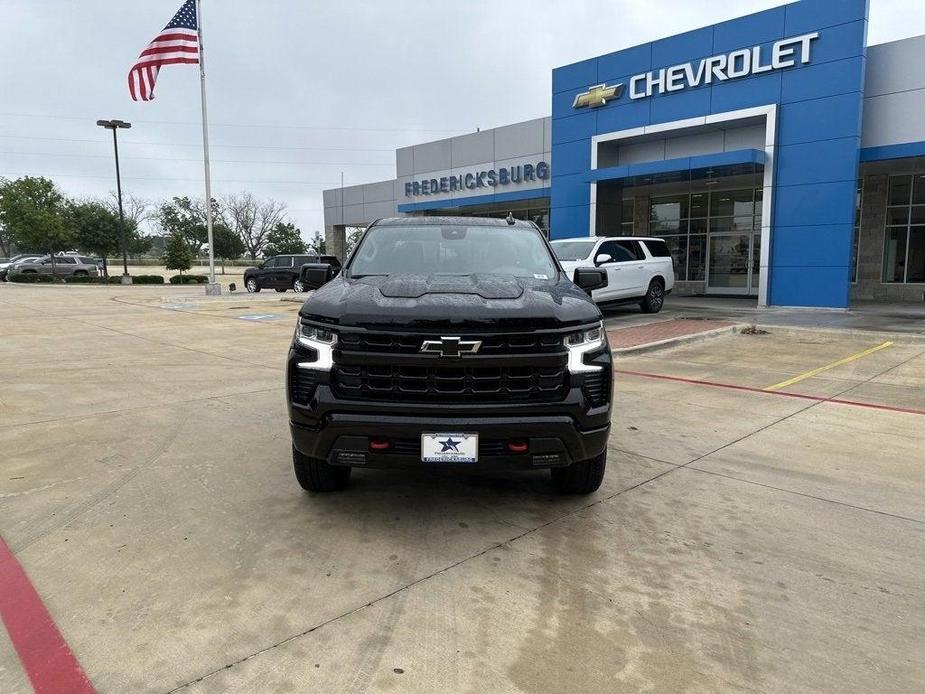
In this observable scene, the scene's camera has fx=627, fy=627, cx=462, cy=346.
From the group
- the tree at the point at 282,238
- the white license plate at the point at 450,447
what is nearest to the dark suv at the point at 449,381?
the white license plate at the point at 450,447

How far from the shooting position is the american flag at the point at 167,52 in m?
21.6

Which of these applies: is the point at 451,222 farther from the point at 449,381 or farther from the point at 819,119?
the point at 819,119

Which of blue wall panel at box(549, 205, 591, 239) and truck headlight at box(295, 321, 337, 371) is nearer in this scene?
truck headlight at box(295, 321, 337, 371)

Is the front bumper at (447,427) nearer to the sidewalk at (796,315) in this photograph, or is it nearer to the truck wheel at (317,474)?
the truck wheel at (317,474)

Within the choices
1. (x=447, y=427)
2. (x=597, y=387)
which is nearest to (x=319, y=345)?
(x=447, y=427)

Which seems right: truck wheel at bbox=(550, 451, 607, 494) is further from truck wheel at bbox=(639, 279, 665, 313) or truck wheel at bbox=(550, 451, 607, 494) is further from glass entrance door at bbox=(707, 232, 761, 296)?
glass entrance door at bbox=(707, 232, 761, 296)

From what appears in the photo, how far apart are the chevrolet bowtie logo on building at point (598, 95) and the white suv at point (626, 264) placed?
6316mm

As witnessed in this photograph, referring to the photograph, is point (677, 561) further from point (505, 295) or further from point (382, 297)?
point (382, 297)

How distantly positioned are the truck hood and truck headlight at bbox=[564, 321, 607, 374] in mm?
78

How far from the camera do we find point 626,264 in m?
14.9

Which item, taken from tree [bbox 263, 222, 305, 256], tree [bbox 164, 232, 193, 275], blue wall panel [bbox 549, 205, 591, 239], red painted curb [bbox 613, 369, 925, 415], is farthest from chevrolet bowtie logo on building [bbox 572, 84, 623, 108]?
tree [bbox 263, 222, 305, 256]

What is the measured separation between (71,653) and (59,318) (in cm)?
1575

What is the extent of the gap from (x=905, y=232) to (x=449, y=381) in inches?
834

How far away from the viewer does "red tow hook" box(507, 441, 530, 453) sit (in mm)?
3389
